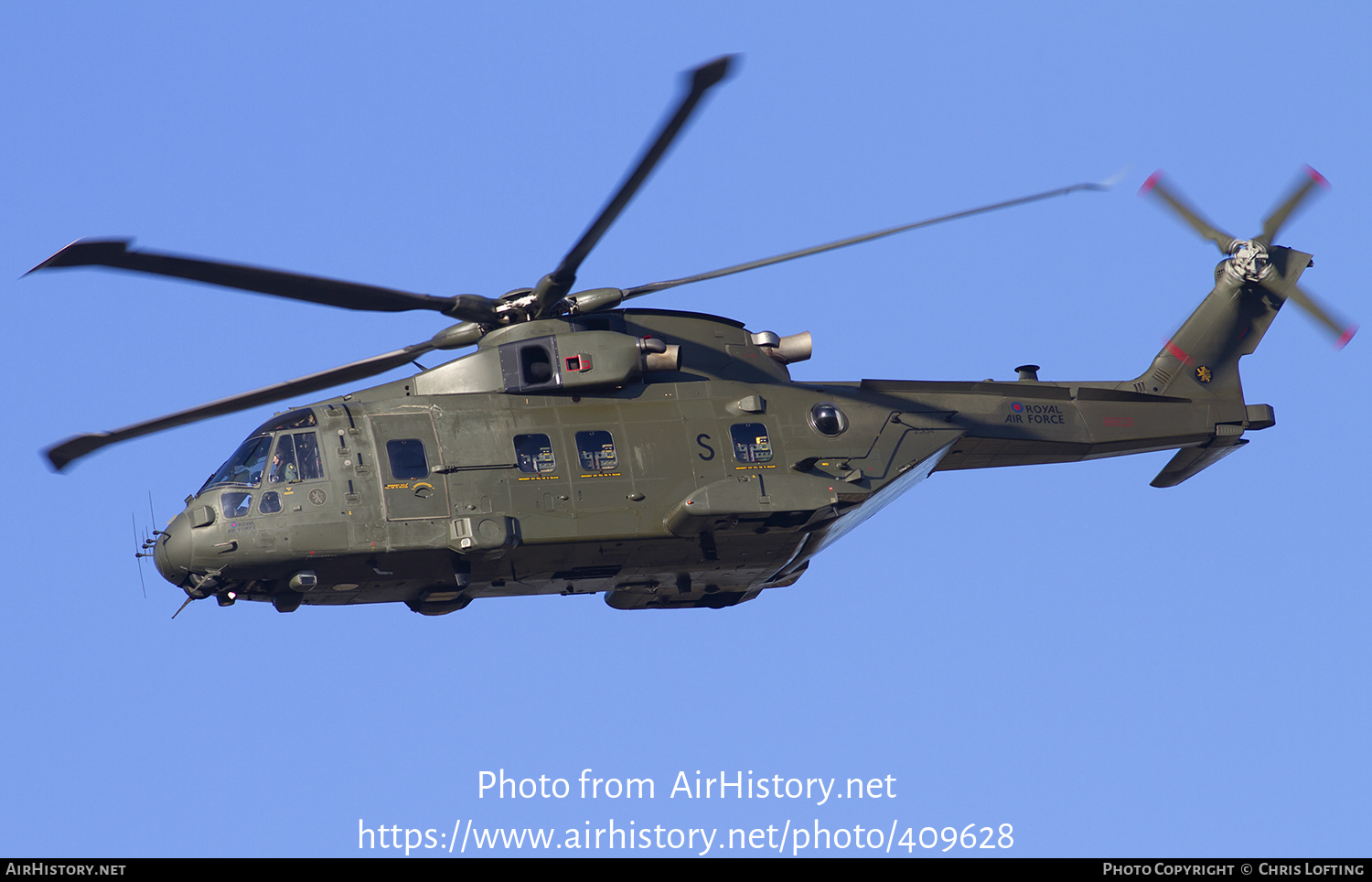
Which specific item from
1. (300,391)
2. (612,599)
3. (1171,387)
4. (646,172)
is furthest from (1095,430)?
(300,391)

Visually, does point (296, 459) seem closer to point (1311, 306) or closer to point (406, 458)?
point (406, 458)

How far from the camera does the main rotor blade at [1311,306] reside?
3073 centimetres

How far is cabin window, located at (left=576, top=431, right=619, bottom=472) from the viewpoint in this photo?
25.5 metres

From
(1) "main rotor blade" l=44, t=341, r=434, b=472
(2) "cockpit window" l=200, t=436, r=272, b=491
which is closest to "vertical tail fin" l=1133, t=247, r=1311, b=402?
(1) "main rotor blade" l=44, t=341, r=434, b=472

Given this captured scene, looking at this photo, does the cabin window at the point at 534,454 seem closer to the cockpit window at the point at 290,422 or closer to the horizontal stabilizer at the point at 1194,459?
the cockpit window at the point at 290,422

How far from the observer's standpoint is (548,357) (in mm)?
25969

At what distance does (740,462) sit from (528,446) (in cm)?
358

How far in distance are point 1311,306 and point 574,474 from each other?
15.7 metres

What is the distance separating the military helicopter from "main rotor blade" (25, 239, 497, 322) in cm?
4

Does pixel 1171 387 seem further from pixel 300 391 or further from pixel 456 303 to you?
pixel 300 391

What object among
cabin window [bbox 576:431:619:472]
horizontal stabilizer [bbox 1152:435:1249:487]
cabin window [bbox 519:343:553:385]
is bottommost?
cabin window [bbox 576:431:619:472]

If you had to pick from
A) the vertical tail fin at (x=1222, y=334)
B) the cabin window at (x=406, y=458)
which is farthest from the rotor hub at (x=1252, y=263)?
the cabin window at (x=406, y=458)

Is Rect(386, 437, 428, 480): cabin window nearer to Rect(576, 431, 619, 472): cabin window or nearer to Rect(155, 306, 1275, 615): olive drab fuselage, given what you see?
Rect(155, 306, 1275, 615): olive drab fuselage

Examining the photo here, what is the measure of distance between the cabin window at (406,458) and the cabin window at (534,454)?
149 cm
